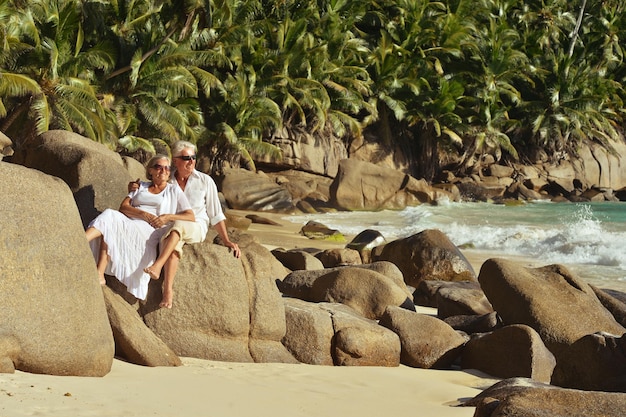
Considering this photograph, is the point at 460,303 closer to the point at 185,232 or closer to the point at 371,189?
the point at 185,232

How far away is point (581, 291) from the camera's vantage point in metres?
8.86

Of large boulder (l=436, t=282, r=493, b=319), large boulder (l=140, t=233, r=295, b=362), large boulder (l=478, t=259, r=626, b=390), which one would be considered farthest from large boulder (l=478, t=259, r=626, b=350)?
large boulder (l=140, t=233, r=295, b=362)

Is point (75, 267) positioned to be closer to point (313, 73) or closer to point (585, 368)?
point (585, 368)

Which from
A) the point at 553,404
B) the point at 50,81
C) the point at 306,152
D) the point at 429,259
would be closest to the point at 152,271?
the point at 553,404

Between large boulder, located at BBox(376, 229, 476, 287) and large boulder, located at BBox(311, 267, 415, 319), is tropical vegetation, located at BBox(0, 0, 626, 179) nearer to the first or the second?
large boulder, located at BBox(376, 229, 476, 287)

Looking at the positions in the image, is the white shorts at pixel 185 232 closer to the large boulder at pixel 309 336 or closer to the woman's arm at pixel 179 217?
→ the woman's arm at pixel 179 217

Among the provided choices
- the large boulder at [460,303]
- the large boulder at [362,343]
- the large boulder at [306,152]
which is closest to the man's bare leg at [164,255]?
the large boulder at [362,343]

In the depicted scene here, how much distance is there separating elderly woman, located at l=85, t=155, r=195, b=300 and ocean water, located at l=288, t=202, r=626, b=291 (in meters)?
9.50

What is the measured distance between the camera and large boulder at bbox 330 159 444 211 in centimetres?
3092

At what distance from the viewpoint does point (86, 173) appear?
7.18 meters

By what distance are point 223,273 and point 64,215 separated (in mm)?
1645

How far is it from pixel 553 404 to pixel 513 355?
3.57 meters

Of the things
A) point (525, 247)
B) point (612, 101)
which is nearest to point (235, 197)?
point (525, 247)

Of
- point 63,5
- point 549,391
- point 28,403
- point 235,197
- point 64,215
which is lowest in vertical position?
point 235,197
